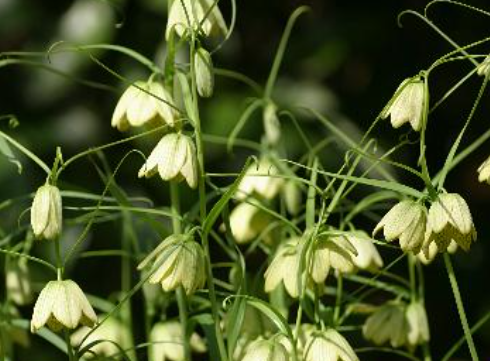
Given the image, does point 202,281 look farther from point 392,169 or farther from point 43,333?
point 392,169

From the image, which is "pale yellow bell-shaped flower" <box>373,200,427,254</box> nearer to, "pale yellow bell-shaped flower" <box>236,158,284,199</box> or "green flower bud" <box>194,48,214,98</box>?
"green flower bud" <box>194,48,214,98</box>

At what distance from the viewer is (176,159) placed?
3.23 feet

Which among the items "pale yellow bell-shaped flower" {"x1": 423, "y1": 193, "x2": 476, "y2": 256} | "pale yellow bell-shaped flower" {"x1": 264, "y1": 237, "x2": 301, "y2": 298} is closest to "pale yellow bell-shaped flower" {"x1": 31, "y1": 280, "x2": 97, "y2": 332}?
"pale yellow bell-shaped flower" {"x1": 264, "y1": 237, "x2": 301, "y2": 298}

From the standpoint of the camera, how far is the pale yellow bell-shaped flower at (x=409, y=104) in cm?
95

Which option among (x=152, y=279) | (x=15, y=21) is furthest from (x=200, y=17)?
(x=15, y=21)

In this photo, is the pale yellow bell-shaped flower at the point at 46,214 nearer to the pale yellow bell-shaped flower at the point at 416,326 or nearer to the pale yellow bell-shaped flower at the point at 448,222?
the pale yellow bell-shaped flower at the point at 448,222

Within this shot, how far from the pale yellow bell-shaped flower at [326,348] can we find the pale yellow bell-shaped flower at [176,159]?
0.16 metres

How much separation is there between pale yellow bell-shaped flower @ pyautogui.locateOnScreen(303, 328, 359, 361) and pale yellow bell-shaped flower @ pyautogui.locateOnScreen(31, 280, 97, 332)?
178 mm

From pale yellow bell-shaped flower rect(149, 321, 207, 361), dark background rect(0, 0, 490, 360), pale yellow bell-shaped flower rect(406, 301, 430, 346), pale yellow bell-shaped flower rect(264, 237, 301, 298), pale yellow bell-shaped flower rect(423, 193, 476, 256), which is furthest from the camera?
dark background rect(0, 0, 490, 360)

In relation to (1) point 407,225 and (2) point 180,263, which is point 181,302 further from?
(1) point 407,225

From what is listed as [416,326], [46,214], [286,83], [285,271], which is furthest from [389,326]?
[286,83]

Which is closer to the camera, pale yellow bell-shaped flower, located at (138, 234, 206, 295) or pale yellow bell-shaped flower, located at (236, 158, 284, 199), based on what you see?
pale yellow bell-shaped flower, located at (138, 234, 206, 295)

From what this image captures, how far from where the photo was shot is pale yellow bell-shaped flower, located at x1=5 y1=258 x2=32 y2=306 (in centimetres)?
Answer: 122

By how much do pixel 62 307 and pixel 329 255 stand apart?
22 centimetres
